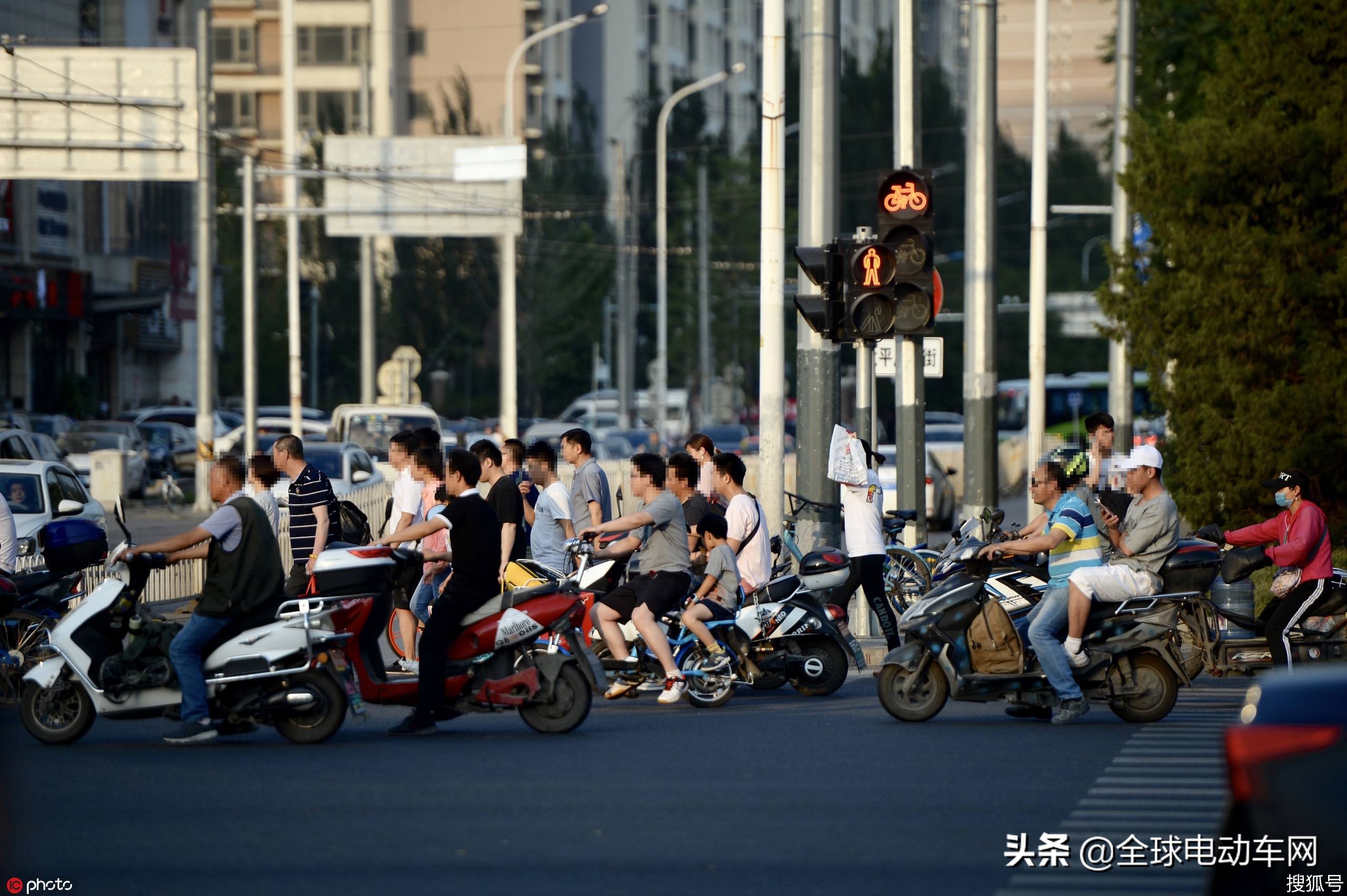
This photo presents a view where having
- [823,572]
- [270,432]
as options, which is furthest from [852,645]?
[270,432]

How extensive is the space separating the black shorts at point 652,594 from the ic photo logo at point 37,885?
5.54m

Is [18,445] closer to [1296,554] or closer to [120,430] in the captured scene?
[120,430]

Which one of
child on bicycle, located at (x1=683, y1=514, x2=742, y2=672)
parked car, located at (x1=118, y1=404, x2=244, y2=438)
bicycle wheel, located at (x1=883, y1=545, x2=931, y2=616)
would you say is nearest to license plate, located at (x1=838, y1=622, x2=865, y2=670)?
child on bicycle, located at (x1=683, y1=514, x2=742, y2=672)

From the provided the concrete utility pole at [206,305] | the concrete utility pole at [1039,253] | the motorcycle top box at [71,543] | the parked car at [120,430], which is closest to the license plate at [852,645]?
the motorcycle top box at [71,543]

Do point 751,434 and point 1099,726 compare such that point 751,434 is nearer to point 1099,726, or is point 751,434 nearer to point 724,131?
point 724,131

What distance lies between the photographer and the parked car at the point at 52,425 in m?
44.2

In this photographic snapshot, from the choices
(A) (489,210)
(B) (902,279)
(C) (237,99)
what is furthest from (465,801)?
(C) (237,99)

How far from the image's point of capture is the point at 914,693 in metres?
11.7

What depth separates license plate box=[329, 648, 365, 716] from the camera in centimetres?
1069

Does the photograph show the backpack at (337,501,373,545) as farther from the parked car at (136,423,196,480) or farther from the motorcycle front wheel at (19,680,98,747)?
the parked car at (136,423,196,480)

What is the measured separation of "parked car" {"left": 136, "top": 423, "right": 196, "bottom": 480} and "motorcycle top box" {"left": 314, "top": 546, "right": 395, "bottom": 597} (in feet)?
105

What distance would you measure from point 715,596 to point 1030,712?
213 centimetres

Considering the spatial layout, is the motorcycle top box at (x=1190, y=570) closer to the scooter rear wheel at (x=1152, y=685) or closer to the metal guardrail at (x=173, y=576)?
the scooter rear wheel at (x=1152, y=685)

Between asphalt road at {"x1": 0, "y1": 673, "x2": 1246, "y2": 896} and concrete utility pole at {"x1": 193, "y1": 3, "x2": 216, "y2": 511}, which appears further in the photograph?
concrete utility pole at {"x1": 193, "y1": 3, "x2": 216, "y2": 511}
